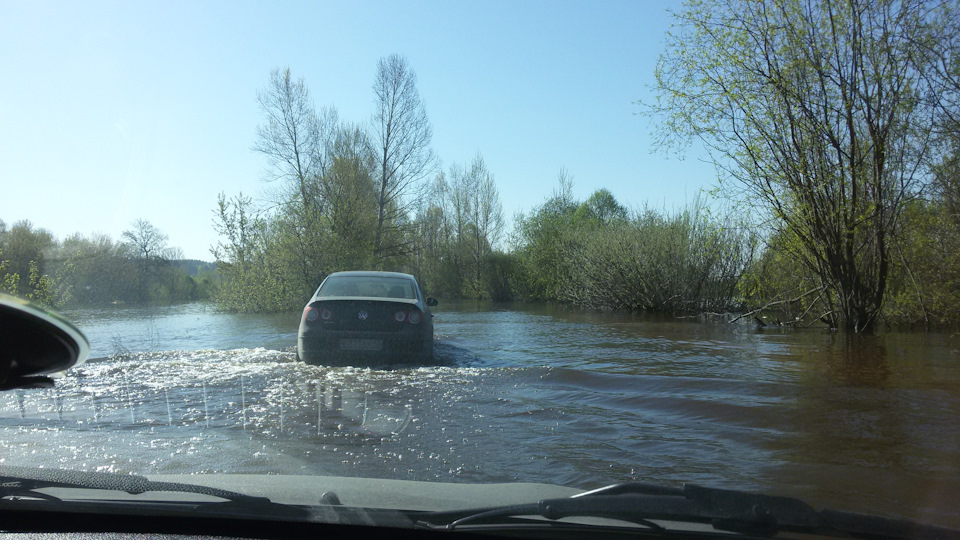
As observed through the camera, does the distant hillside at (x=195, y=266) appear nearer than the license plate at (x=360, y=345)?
No

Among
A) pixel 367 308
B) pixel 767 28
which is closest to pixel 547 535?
pixel 367 308

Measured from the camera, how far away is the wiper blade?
8.43 ft

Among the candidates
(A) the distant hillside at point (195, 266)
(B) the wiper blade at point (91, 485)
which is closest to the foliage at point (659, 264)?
(A) the distant hillside at point (195, 266)

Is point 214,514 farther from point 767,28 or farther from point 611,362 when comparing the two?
point 767,28

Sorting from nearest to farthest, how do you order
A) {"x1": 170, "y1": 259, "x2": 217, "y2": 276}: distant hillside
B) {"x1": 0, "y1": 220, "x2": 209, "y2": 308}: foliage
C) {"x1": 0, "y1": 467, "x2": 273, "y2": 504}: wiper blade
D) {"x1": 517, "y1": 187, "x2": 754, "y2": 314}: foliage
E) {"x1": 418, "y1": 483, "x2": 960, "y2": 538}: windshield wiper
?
{"x1": 418, "y1": 483, "x2": 960, "y2": 538}: windshield wiper
{"x1": 0, "y1": 467, "x2": 273, "y2": 504}: wiper blade
{"x1": 0, "y1": 220, "x2": 209, "y2": 308}: foliage
{"x1": 517, "y1": 187, "x2": 754, "y2": 314}: foliage
{"x1": 170, "y1": 259, "x2": 217, "y2": 276}: distant hillside

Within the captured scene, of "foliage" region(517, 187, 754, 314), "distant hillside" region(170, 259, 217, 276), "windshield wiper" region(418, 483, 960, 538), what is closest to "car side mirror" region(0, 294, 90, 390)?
"windshield wiper" region(418, 483, 960, 538)

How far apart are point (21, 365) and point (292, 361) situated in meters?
7.52

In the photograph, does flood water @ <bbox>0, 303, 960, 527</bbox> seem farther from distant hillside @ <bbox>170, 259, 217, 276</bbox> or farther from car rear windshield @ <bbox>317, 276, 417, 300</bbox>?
distant hillside @ <bbox>170, 259, 217, 276</bbox>

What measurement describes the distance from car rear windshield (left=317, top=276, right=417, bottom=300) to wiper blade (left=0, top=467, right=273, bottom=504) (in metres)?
6.72

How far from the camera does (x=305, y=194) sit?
1300 inches

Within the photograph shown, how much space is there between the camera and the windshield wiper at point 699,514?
225 centimetres

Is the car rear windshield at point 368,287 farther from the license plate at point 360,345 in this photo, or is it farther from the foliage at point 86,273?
the foliage at point 86,273

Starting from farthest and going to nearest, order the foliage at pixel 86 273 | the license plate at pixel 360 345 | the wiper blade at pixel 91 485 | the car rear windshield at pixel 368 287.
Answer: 1. the foliage at pixel 86 273
2. the car rear windshield at pixel 368 287
3. the license plate at pixel 360 345
4. the wiper blade at pixel 91 485

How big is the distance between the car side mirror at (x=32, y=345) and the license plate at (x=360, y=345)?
6.77 meters
